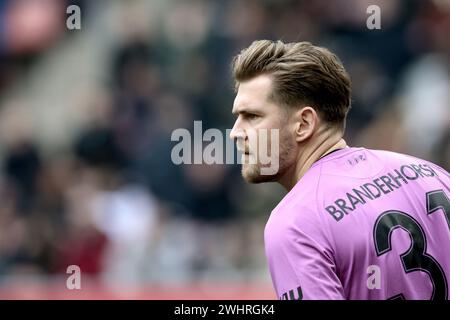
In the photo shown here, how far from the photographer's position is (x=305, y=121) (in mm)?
4301

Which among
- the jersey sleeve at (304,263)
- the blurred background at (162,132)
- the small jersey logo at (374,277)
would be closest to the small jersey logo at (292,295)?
the jersey sleeve at (304,263)

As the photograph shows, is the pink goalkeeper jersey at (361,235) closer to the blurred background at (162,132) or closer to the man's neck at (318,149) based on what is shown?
the man's neck at (318,149)

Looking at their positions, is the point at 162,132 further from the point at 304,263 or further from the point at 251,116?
the point at 304,263

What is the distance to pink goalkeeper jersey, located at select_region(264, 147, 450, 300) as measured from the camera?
3.75 metres

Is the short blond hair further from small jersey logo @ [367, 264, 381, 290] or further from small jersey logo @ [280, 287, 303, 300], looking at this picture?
small jersey logo @ [280, 287, 303, 300]

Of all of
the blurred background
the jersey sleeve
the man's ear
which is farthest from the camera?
the blurred background

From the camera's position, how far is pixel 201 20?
1091 cm

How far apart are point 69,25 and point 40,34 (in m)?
0.49

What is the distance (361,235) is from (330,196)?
21cm

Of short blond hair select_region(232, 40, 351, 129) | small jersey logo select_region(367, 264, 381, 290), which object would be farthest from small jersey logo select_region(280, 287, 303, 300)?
short blond hair select_region(232, 40, 351, 129)

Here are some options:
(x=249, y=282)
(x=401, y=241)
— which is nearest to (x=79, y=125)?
(x=249, y=282)

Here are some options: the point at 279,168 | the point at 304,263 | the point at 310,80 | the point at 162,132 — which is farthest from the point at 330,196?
the point at 162,132

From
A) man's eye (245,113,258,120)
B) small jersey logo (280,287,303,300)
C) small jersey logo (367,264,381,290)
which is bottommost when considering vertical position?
small jersey logo (280,287,303,300)
